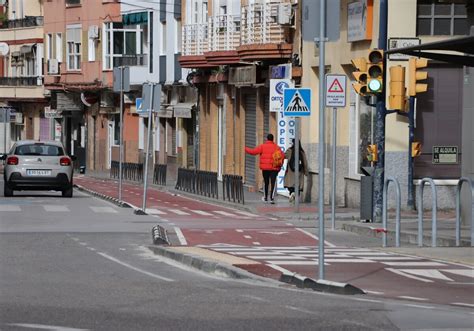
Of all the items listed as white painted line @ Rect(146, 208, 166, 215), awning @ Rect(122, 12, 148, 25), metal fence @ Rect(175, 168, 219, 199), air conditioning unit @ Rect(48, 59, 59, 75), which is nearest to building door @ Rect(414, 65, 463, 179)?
white painted line @ Rect(146, 208, 166, 215)

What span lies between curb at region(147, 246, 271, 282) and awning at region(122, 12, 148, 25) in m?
39.8

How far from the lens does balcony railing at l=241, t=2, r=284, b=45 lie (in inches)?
1513

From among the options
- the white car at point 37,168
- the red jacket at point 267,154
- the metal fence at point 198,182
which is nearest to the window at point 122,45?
the metal fence at point 198,182

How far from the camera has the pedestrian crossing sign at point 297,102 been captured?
92.3 ft

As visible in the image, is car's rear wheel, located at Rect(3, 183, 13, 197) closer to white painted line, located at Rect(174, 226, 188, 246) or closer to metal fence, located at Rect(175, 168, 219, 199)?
metal fence, located at Rect(175, 168, 219, 199)

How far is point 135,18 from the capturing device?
2320 inches

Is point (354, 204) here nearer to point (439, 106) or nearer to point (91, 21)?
point (439, 106)

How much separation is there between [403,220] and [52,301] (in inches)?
592

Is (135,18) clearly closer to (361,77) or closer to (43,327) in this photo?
(361,77)

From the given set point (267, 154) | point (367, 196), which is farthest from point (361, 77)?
point (267, 154)

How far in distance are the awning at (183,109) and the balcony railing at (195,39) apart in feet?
14.5

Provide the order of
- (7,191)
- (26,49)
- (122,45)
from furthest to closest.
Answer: (26,49), (122,45), (7,191)

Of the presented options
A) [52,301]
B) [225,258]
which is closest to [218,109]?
[225,258]

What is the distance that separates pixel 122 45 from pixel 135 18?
102 inches
